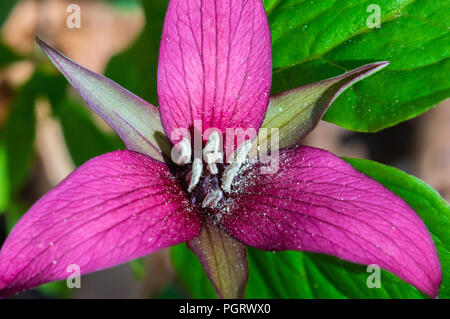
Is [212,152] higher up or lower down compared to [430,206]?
higher up

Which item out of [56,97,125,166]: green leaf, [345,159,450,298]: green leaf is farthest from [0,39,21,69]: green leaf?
[345,159,450,298]: green leaf

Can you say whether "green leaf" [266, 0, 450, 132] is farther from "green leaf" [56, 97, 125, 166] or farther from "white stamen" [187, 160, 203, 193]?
"green leaf" [56, 97, 125, 166]

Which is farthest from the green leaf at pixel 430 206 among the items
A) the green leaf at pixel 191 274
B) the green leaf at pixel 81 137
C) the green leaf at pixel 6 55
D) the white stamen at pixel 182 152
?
the green leaf at pixel 6 55

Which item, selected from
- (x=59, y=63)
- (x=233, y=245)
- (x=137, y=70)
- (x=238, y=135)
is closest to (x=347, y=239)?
(x=233, y=245)

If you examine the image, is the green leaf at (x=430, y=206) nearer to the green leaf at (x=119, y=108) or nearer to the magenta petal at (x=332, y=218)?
the magenta petal at (x=332, y=218)

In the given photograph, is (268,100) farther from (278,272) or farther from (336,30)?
(278,272)

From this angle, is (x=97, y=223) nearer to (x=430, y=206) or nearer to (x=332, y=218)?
(x=332, y=218)

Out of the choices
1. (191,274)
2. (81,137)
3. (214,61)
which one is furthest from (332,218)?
(81,137)
